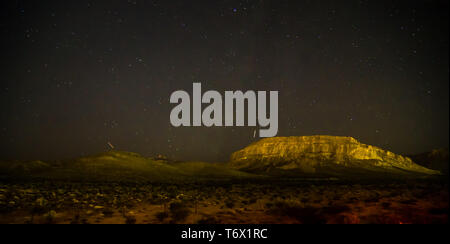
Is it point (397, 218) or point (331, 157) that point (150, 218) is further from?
point (331, 157)

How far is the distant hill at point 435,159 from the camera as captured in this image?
5052 inches

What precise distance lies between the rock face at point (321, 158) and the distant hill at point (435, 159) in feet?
95.9

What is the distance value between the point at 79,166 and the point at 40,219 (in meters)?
62.3

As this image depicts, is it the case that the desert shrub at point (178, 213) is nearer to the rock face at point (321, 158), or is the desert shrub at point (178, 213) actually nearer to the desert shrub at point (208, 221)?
the desert shrub at point (208, 221)

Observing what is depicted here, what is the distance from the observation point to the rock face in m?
92.6

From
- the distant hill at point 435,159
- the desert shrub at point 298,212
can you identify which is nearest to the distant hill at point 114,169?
the desert shrub at point 298,212

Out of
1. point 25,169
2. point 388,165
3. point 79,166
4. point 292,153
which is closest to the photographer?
point 25,169

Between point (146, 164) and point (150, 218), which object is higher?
point (150, 218)

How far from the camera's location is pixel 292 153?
110438 mm

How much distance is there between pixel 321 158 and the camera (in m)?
101
